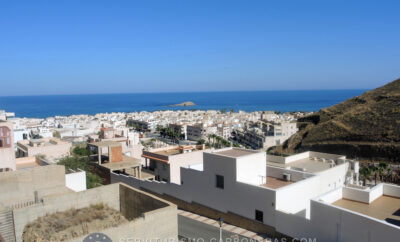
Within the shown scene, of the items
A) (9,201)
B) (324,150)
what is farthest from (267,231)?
(324,150)

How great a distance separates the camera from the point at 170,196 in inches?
588

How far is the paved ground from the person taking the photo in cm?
1059

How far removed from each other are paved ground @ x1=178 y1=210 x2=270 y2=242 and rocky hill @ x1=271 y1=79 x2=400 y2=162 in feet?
80.3

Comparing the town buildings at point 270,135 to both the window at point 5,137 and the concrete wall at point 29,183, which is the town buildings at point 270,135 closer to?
the window at point 5,137

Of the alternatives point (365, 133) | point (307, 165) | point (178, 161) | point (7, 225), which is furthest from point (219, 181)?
point (365, 133)

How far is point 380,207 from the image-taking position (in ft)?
31.6

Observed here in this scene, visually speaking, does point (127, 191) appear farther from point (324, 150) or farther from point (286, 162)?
point (324, 150)

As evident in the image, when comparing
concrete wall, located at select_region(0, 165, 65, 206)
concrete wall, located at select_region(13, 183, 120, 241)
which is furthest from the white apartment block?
concrete wall, located at select_region(0, 165, 65, 206)

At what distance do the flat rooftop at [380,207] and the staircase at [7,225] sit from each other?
9.25 meters

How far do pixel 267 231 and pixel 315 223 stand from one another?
1999 millimetres

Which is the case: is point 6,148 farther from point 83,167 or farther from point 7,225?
point 7,225

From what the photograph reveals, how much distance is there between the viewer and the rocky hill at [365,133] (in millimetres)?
31703

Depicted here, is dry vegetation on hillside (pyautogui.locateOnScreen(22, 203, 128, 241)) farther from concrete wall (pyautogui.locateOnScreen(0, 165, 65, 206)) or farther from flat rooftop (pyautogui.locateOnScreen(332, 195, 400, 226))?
flat rooftop (pyautogui.locateOnScreen(332, 195, 400, 226))

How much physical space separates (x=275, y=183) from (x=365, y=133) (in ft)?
88.6
